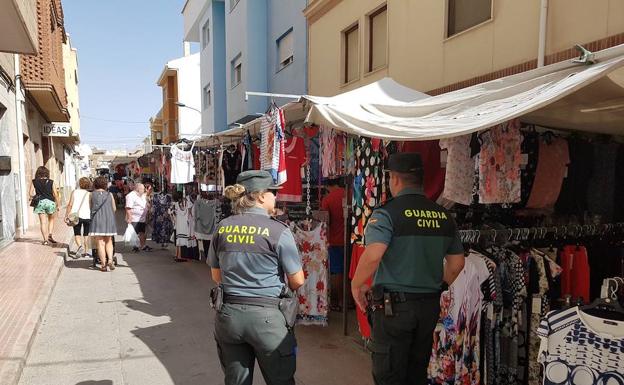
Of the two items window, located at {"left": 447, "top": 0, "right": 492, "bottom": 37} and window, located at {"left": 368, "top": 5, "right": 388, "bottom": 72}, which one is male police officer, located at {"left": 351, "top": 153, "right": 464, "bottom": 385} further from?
window, located at {"left": 368, "top": 5, "right": 388, "bottom": 72}

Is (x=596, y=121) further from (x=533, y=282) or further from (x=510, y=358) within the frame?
(x=510, y=358)

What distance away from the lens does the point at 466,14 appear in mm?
6953

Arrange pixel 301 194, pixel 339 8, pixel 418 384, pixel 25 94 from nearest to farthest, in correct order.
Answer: pixel 418 384, pixel 301 194, pixel 339 8, pixel 25 94

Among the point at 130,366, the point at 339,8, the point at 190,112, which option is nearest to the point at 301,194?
the point at 130,366

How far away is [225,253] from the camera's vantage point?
2.73m

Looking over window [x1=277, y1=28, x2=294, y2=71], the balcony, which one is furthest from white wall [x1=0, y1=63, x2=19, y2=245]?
window [x1=277, y1=28, x2=294, y2=71]

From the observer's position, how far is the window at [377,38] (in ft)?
29.4

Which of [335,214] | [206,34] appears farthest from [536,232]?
[206,34]

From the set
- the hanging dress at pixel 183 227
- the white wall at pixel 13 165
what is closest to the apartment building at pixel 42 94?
the white wall at pixel 13 165

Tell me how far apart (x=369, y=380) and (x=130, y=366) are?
2369 mm

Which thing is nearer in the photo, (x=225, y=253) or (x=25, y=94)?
(x=225, y=253)

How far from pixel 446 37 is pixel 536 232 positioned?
4.44 m

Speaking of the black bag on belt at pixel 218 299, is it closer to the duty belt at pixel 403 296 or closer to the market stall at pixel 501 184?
the duty belt at pixel 403 296

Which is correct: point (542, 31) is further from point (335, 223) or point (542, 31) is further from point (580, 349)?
point (580, 349)
